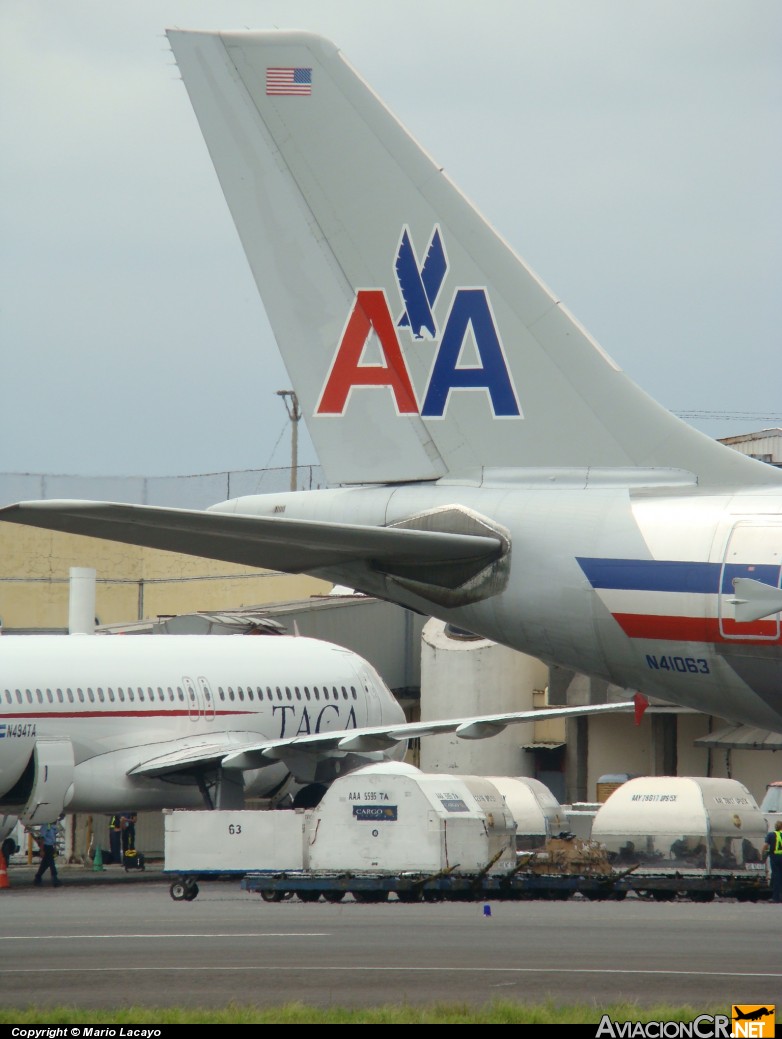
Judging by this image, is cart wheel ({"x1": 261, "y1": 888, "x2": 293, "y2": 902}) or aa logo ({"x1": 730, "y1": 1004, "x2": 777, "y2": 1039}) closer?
aa logo ({"x1": 730, "y1": 1004, "x2": 777, "y2": 1039})

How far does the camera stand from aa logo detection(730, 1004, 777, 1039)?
35.2 feet

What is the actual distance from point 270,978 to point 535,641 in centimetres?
392

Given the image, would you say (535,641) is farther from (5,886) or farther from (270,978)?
(5,886)

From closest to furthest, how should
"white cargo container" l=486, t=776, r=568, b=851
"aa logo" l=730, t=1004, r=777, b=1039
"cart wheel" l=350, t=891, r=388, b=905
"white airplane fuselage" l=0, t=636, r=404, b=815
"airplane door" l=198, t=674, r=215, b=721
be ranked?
"aa logo" l=730, t=1004, r=777, b=1039, "cart wheel" l=350, t=891, r=388, b=905, "white cargo container" l=486, t=776, r=568, b=851, "white airplane fuselage" l=0, t=636, r=404, b=815, "airplane door" l=198, t=674, r=215, b=721

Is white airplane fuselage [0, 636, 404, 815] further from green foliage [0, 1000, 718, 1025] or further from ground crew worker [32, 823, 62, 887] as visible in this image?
green foliage [0, 1000, 718, 1025]

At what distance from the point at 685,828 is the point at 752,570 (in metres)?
14.0

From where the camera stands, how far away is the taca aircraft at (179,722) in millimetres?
30812

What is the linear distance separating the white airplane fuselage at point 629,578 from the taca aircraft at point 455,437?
2 centimetres

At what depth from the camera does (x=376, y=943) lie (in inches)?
703

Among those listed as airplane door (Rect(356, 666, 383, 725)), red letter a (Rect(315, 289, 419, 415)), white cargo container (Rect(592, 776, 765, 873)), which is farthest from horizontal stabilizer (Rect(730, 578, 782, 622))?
airplane door (Rect(356, 666, 383, 725))

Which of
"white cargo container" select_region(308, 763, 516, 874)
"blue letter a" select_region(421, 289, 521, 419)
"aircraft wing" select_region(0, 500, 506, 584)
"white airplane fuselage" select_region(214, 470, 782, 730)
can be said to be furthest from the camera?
"white cargo container" select_region(308, 763, 516, 874)

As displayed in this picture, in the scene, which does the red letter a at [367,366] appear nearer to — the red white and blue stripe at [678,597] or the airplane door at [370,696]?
the red white and blue stripe at [678,597]

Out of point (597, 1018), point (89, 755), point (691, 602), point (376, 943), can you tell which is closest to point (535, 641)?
point (691, 602)

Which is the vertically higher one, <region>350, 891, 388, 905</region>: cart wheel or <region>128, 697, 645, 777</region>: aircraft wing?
<region>128, 697, 645, 777</region>: aircraft wing
